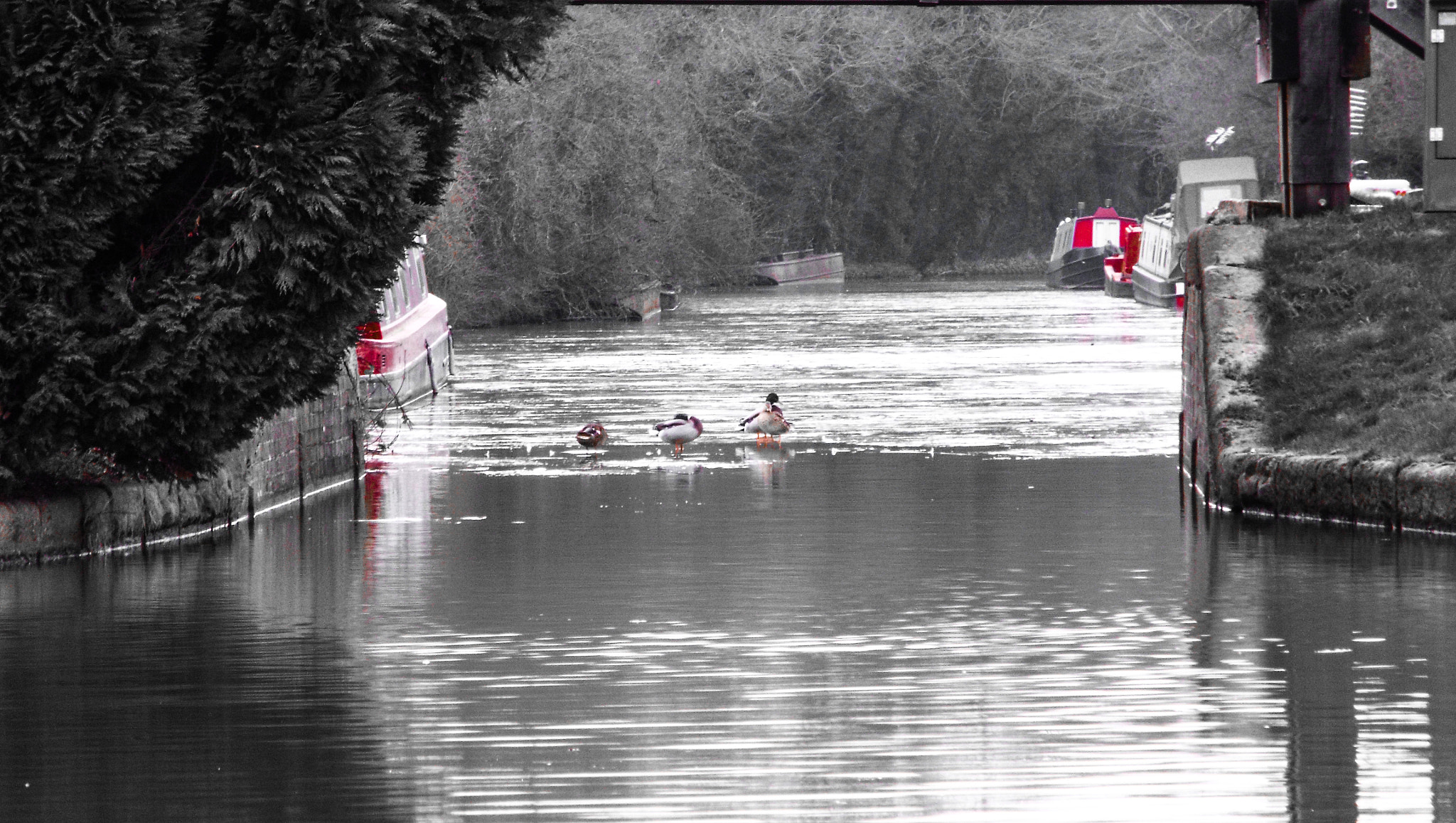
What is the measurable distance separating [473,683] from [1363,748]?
3.70 meters

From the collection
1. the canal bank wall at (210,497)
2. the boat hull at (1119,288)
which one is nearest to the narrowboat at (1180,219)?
the boat hull at (1119,288)

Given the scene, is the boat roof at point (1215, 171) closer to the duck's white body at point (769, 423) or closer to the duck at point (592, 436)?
the duck's white body at point (769, 423)

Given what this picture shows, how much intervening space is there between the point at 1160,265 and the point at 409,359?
31.5 m

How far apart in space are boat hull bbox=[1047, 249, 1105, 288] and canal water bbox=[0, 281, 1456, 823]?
4931 cm

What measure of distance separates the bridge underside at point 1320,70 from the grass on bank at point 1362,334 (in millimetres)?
581

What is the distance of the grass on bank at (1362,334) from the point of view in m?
16.8

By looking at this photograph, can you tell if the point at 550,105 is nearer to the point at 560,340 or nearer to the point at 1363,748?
the point at 560,340

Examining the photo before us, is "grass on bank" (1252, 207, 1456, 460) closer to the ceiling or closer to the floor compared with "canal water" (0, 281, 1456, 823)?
closer to the ceiling

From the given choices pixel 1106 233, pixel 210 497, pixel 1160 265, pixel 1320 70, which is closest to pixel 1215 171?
pixel 1160 265

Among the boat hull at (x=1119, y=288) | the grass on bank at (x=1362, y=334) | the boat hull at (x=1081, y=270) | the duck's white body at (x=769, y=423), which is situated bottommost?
the duck's white body at (x=769, y=423)

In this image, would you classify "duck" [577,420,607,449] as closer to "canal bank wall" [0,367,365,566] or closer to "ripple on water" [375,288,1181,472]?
"ripple on water" [375,288,1181,472]

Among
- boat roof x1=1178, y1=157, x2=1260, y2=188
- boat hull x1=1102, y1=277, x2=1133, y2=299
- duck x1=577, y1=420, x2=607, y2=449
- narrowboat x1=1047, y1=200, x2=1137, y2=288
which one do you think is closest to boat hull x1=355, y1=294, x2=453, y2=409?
duck x1=577, y1=420, x2=607, y2=449

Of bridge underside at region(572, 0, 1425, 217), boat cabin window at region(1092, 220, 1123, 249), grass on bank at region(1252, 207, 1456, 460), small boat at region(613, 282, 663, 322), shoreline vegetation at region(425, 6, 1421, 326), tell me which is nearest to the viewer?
grass on bank at region(1252, 207, 1456, 460)

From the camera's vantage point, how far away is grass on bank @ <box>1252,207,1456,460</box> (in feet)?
55.1
